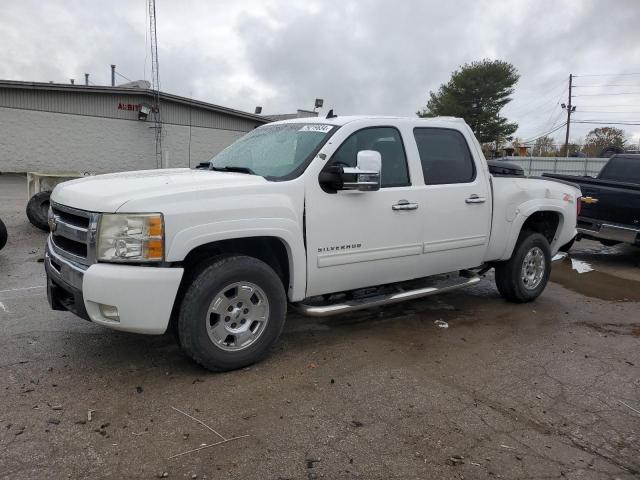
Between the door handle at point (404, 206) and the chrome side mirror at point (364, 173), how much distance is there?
1.77ft

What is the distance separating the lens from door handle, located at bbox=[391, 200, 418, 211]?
4.54m

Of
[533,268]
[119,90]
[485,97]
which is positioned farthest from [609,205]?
[485,97]

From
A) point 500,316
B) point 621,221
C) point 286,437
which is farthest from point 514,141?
point 286,437

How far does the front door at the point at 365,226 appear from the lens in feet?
13.5

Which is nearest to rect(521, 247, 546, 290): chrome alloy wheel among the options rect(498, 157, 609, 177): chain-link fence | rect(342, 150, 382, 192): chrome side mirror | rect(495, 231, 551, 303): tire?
rect(495, 231, 551, 303): tire

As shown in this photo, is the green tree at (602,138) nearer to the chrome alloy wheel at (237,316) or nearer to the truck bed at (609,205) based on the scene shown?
the truck bed at (609,205)

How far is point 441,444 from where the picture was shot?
3.05 metres

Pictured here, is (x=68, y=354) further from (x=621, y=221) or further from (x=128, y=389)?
(x=621, y=221)

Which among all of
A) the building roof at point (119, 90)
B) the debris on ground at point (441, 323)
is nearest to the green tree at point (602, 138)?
the building roof at point (119, 90)

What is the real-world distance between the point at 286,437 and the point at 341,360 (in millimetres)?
1232

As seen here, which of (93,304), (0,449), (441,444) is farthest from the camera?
(93,304)

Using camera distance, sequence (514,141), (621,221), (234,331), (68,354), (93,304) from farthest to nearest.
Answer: (514,141)
(621,221)
(68,354)
(234,331)
(93,304)

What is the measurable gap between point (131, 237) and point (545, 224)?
4.98 metres

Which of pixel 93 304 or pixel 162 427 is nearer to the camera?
pixel 162 427
